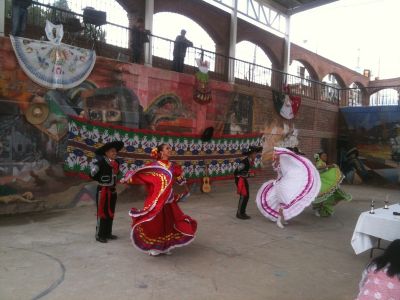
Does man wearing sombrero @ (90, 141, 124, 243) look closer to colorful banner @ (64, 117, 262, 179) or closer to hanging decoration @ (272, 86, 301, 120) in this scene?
colorful banner @ (64, 117, 262, 179)

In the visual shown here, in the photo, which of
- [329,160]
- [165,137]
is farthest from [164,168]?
[329,160]

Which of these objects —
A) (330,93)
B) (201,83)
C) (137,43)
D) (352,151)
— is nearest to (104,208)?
(137,43)

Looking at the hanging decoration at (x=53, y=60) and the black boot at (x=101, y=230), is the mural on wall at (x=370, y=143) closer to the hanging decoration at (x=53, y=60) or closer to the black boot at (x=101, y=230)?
the hanging decoration at (x=53, y=60)

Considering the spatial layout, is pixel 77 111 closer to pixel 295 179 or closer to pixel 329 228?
pixel 295 179

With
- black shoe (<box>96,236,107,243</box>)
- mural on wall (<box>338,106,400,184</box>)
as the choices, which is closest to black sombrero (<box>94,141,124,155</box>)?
black shoe (<box>96,236,107,243</box>)

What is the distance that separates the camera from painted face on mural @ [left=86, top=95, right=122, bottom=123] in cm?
812

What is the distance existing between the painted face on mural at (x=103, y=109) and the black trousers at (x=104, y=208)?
290cm

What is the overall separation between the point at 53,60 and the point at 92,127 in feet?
4.88

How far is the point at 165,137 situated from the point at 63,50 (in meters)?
3.01

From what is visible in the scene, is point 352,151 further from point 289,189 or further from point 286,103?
point 289,189

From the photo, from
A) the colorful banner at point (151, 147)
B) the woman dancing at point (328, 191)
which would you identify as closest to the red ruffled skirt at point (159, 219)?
the colorful banner at point (151, 147)

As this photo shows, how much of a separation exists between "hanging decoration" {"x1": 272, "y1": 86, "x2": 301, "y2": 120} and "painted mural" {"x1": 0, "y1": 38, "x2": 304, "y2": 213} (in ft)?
8.78

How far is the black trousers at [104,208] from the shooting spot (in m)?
5.62

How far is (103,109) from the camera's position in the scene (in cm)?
832
